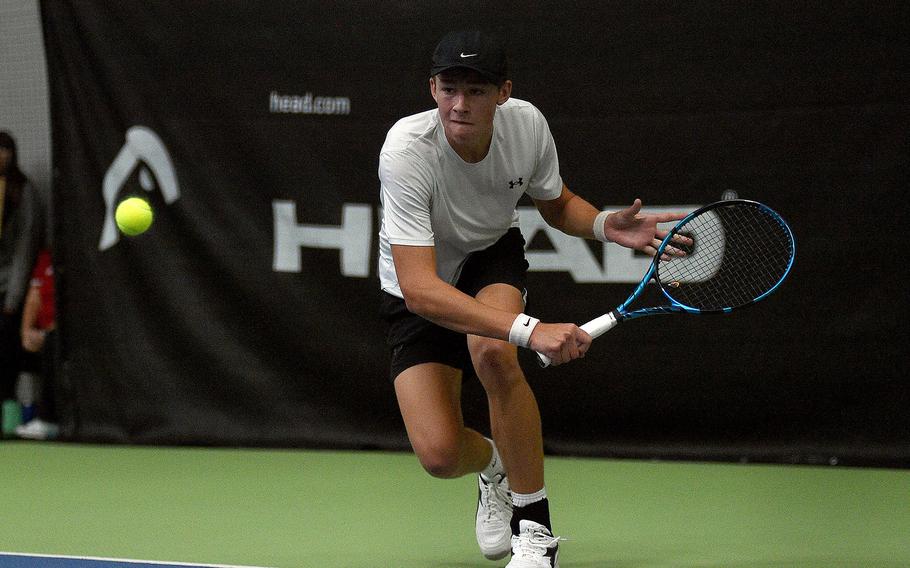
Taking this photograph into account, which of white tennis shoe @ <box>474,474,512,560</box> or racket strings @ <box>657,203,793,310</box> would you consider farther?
racket strings @ <box>657,203,793,310</box>

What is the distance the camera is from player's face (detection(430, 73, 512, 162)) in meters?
2.86

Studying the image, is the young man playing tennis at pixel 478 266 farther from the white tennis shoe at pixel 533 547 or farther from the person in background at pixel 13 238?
the person in background at pixel 13 238

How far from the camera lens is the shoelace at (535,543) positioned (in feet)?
9.83

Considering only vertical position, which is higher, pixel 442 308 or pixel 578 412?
pixel 442 308

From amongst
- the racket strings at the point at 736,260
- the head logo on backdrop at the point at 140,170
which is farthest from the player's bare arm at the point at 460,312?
the head logo on backdrop at the point at 140,170

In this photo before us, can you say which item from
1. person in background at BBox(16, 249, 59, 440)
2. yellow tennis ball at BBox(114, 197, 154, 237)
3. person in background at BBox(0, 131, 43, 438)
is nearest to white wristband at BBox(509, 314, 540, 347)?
yellow tennis ball at BBox(114, 197, 154, 237)

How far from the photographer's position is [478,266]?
3289mm

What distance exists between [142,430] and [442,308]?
3180 mm

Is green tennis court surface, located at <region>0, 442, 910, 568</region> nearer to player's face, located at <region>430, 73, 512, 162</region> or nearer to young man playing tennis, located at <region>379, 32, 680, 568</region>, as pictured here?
young man playing tennis, located at <region>379, 32, 680, 568</region>

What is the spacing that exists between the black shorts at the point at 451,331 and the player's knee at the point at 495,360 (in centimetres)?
22

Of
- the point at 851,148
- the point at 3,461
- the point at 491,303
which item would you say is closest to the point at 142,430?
the point at 3,461

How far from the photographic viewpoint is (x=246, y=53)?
17.7 ft

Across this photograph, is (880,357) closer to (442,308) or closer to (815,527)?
(815,527)

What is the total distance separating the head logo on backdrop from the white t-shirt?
7.93 feet
